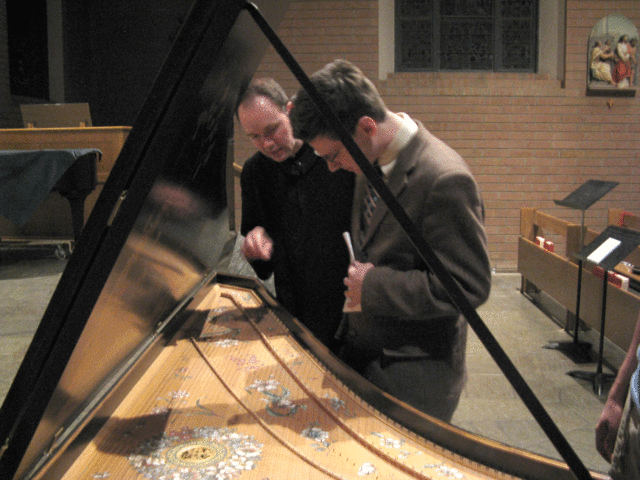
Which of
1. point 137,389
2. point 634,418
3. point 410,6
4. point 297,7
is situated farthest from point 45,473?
point 410,6

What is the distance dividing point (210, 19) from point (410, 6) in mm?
7149

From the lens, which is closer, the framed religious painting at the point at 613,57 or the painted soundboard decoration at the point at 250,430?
the painted soundboard decoration at the point at 250,430

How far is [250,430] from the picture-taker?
1.09 metres

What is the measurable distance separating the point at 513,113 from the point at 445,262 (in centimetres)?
629

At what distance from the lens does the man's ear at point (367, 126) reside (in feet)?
4.10

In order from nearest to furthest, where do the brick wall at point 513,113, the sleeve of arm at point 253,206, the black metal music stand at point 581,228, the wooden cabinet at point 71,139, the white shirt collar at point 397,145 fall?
1. the white shirt collar at point 397,145
2. the sleeve of arm at point 253,206
3. the black metal music stand at point 581,228
4. the wooden cabinet at point 71,139
5. the brick wall at point 513,113

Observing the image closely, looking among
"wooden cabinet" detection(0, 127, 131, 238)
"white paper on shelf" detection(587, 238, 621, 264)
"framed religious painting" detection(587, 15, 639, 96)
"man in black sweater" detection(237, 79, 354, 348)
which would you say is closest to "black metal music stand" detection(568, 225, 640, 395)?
"white paper on shelf" detection(587, 238, 621, 264)

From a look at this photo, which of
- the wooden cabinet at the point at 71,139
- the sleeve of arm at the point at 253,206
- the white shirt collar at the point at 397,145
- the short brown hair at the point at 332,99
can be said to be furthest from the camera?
the wooden cabinet at the point at 71,139

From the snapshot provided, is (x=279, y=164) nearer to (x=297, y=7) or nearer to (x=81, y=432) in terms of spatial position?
(x=81, y=432)

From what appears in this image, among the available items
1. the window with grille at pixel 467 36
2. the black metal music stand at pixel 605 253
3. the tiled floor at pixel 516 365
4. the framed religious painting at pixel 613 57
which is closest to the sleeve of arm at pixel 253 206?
the tiled floor at pixel 516 365

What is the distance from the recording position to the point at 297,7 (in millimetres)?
6785

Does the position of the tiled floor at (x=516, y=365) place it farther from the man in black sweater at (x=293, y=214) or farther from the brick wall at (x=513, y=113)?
the brick wall at (x=513, y=113)

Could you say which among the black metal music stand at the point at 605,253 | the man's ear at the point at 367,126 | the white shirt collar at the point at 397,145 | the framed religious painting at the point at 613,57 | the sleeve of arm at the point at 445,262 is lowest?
the black metal music stand at the point at 605,253

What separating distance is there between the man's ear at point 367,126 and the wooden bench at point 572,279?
8.82 ft
